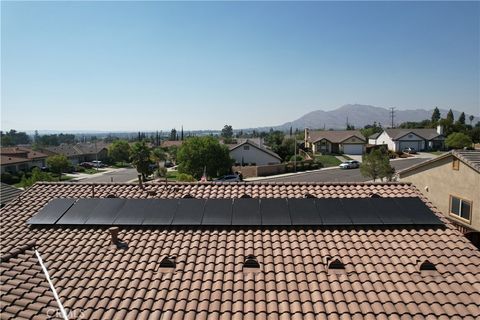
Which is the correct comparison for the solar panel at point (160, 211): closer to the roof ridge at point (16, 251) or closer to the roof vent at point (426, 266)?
the roof ridge at point (16, 251)

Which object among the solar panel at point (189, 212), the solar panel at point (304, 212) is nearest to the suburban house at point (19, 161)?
the solar panel at point (189, 212)

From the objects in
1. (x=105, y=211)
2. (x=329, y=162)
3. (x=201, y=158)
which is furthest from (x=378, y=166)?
(x=105, y=211)

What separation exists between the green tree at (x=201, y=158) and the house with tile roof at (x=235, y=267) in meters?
33.0

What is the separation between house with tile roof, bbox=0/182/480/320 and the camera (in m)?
7.69

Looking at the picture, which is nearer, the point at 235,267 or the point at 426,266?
the point at 426,266

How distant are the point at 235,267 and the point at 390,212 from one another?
597cm

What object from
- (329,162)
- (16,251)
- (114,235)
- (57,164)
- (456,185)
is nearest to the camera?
(16,251)

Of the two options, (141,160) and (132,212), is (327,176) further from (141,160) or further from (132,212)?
(132,212)

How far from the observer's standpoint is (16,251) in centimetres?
965

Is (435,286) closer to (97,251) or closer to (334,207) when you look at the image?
(334,207)

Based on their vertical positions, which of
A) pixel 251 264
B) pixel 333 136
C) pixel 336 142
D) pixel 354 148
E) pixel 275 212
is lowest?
pixel 354 148

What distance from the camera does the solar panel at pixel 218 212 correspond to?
36.3ft

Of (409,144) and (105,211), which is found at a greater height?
(105,211)

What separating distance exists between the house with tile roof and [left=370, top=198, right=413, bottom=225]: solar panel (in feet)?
0.23
